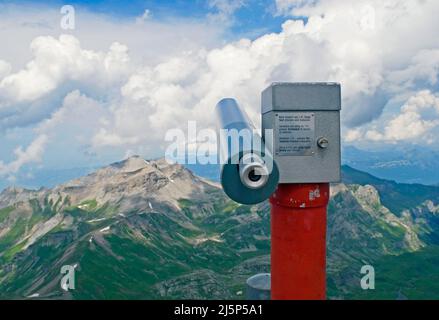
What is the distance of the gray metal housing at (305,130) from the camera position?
43.6 ft

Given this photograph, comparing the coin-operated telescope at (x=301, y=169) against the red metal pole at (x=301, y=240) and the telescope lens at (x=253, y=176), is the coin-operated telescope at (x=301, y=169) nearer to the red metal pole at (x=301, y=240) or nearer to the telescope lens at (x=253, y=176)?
the red metal pole at (x=301, y=240)

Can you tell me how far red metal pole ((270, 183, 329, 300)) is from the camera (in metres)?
13.6

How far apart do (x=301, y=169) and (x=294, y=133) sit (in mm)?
1230

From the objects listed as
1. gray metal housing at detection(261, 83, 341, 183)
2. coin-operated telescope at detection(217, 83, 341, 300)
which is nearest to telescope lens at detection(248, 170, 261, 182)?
coin-operated telescope at detection(217, 83, 341, 300)

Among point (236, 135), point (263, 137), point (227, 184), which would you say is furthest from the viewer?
point (263, 137)

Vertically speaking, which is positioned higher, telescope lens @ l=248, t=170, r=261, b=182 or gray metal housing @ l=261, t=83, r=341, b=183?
gray metal housing @ l=261, t=83, r=341, b=183

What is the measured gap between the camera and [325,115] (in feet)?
44.1

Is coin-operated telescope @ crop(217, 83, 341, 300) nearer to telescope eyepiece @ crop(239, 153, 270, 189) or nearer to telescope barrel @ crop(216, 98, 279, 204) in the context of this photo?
telescope barrel @ crop(216, 98, 279, 204)

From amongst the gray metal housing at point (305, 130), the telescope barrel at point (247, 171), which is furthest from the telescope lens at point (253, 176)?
the gray metal housing at point (305, 130)
